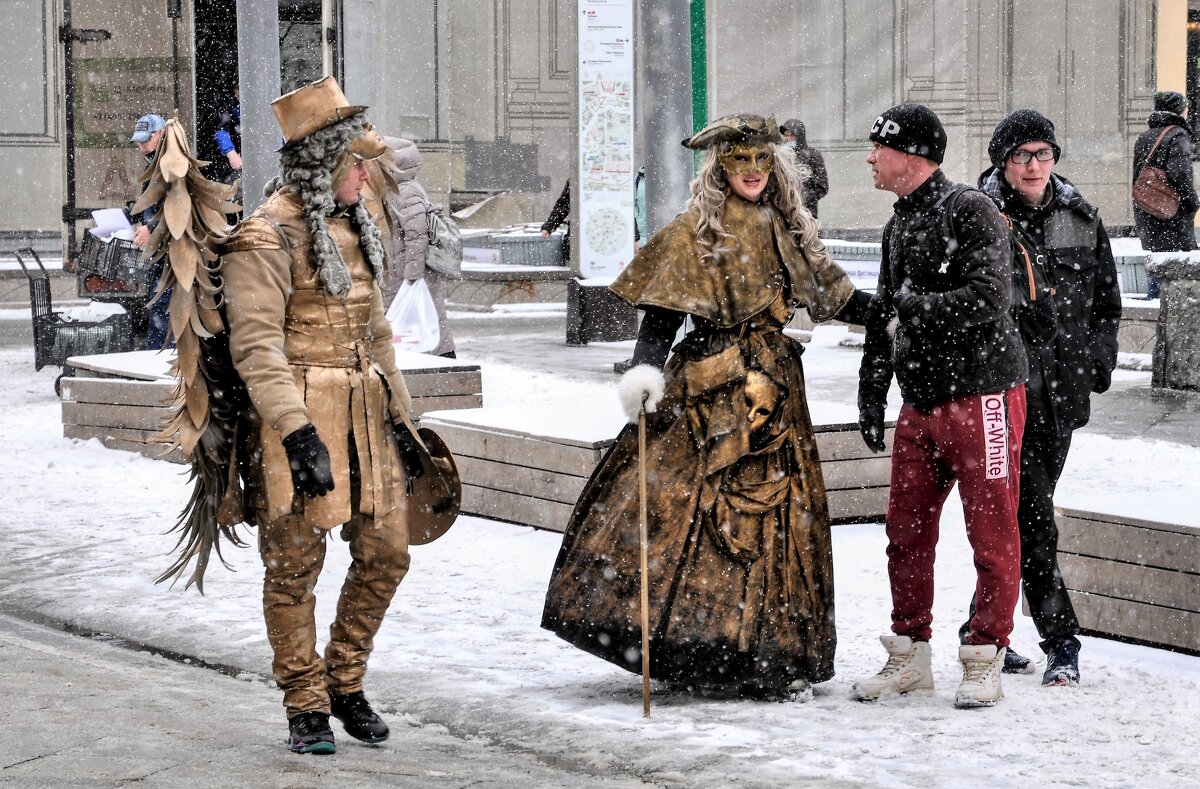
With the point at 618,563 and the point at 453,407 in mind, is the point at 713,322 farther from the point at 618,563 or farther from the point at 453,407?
the point at 453,407

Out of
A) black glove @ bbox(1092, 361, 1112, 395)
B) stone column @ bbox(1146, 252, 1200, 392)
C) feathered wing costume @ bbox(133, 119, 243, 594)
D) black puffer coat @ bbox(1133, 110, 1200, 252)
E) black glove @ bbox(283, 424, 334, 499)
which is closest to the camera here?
black glove @ bbox(283, 424, 334, 499)

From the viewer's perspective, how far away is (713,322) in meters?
5.48

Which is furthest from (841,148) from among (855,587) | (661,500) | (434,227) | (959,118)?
(661,500)

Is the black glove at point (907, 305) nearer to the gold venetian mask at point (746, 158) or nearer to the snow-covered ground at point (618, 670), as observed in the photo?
the gold venetian mask at point (746, 158)

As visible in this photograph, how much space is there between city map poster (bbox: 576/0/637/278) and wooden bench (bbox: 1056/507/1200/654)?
10460 mm

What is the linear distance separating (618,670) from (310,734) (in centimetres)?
137

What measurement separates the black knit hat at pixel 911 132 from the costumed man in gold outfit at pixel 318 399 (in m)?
1.55

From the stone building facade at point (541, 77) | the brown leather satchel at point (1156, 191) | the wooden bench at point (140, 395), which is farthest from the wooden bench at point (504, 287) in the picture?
the wooden bench at point (140, 395)

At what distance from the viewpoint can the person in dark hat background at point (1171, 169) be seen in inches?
559

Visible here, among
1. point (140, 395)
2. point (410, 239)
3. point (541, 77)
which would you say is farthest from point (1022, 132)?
point (541, 77)

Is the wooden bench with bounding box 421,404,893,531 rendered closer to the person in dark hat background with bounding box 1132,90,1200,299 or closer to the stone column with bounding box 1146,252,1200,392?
the stone column with bounding box 1146,252,1200,392

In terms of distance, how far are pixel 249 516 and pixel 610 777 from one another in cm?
126

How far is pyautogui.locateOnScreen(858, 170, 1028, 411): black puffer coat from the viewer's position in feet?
17.4

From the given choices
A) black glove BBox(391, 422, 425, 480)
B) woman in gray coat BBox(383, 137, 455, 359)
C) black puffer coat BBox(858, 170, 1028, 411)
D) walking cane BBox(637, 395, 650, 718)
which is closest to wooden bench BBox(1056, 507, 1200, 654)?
black puffer coat BBox(858, 170, 1028, 411)
